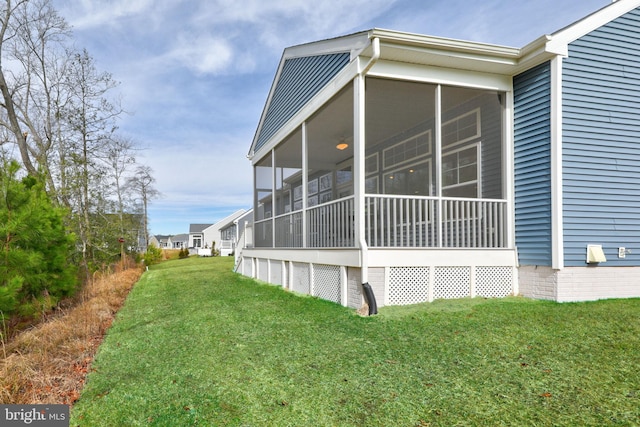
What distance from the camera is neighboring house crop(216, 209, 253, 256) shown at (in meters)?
34.0

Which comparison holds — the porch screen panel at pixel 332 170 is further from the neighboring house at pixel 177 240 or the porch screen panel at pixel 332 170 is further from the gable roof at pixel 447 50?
the neighboring house at pixel 177 240

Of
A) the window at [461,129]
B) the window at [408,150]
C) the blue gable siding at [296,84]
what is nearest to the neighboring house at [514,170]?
the window at [461,129]

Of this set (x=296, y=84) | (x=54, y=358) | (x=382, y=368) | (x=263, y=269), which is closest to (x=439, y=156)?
(x=382, y=368)

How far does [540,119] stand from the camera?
19.8ft

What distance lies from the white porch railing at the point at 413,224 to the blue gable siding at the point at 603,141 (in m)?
1.07

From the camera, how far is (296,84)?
9.66 meters

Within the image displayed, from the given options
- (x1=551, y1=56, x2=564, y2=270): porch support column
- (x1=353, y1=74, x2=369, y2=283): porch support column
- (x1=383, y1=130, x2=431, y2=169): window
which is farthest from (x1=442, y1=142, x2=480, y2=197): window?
(x1=353, y1=74, x2=369, y2=283): porch support column

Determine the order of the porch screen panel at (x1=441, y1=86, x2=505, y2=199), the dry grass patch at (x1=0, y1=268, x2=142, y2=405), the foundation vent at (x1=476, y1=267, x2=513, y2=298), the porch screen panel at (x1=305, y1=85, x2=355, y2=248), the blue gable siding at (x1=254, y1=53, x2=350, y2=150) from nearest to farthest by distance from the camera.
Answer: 1. the dry grass patch at (x1=0, y1=268, x2=142, y2=405)
2. the foundation vent at (x1=476, y1=267, x2=513, y2=298)
3. the porch screen panel at (x1=305, y1=85, x2=355, y2=248)
4. the porch screen panel at (x1=441, y1=86, x2=505, y2=199)
5. the blue gable siding at (x1=254, y1=53, x2=350, y2=150)

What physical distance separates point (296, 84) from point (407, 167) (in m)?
3.55

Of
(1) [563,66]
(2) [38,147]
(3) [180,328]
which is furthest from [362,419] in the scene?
(2) [38,147]

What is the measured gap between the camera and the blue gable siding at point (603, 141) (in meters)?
5.91

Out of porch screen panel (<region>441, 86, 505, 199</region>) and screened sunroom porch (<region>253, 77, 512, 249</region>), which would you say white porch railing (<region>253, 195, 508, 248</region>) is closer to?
screened sunroom porch (<region>253, 77, 512, 249</region>)

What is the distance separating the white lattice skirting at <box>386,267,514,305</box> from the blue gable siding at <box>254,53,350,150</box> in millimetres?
3867

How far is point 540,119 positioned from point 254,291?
6584 millimetres
